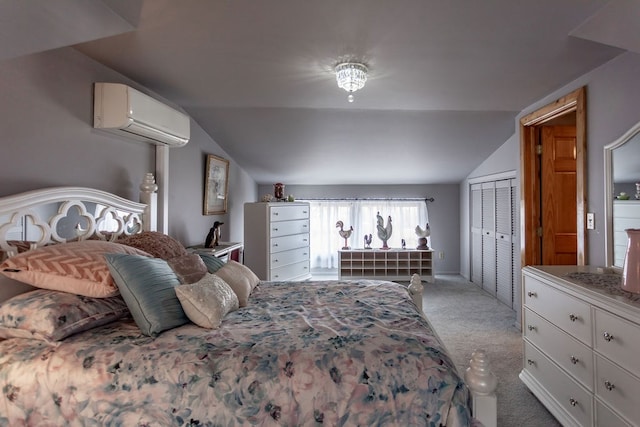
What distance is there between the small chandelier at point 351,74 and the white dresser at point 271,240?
2.40 meters

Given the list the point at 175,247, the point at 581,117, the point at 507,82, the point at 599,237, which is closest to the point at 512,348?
the point at 599,237

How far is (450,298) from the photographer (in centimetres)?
471

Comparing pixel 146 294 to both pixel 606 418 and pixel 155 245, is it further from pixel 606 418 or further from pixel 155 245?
pixel 606 418

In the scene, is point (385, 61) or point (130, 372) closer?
point (130, 372)

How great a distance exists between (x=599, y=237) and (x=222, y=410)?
2.57 metres

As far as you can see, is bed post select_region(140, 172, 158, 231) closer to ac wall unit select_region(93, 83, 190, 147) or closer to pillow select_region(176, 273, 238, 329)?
ac wall unit select_region(93, 83, 190, 147)

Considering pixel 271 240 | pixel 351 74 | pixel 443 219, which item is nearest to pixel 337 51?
pixel 351 74

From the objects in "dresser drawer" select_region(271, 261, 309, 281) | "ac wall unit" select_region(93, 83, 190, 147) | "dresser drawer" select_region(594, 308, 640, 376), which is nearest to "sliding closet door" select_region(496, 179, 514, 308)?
"dresser drawer" select_region(271, 261, 309, 281)

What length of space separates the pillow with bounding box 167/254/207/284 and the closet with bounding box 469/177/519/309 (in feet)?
11.6

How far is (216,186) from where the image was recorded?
4.32m

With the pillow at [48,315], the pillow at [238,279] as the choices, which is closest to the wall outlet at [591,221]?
the pillow at [238,279]

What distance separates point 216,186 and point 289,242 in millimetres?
1300

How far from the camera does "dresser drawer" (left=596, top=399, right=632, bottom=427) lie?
62.9 inches

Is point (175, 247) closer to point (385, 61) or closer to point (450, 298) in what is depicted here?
point (385, 61)
